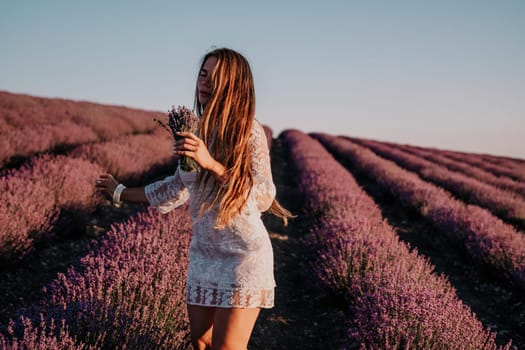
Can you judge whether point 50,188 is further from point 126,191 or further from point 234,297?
point 234,297

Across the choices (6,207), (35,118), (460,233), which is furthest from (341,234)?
(35,118)

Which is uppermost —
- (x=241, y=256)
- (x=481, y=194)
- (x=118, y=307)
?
(x=241, y=256)

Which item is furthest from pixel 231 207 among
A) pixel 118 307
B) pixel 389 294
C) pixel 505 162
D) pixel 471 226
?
pixel 505 162

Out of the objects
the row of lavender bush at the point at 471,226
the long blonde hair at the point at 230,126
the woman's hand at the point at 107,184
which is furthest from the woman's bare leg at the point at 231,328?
the row of lavender bush at the point at 471,226

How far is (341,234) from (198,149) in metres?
3.49

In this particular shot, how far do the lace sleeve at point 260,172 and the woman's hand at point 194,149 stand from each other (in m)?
0.19

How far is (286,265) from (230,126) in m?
4.10

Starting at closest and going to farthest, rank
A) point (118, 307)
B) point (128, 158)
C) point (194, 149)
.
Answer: point (194, 149) → point (118, 307) → point (128, 158)

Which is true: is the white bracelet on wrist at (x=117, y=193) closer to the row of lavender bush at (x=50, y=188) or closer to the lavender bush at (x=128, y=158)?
the row of lavender bush at (x=50, y=188)

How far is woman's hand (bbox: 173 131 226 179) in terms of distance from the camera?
1.24 m

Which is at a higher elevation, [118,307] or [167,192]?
[167,192]

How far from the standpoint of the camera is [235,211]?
1429 mm

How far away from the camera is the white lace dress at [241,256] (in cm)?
144

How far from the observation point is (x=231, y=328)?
1.41 meters
